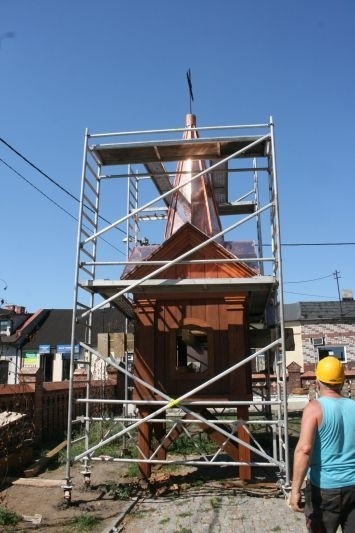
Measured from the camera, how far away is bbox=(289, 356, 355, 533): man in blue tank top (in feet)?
11.1

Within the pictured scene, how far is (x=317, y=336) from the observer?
33875mm

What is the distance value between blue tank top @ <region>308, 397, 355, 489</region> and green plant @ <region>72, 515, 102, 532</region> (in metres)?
3.47

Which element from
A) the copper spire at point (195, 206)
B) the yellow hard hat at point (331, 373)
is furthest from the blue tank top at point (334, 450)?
the copper spire at point (195, 206)

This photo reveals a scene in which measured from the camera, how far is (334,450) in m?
3.45

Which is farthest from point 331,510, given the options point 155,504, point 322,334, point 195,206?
point 322,334

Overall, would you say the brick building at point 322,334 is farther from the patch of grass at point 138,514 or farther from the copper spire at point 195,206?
the patch of grass at point 138,514

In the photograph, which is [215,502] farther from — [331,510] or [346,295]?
[346,295]

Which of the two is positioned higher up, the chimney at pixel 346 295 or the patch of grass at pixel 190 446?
the chimney at pixel 346 295

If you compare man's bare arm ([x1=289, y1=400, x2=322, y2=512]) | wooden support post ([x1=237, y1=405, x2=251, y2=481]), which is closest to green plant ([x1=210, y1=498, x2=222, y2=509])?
wooden support post ([x1=237, y1=405, x2=251, y2=481])

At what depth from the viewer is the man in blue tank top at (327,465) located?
11.1 feet

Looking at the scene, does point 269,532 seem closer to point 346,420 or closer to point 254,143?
point 346,420

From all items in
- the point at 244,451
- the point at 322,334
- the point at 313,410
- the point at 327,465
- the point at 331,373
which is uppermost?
the point at 322,334

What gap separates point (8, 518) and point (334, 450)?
174 inches

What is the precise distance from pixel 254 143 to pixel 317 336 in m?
28.4
